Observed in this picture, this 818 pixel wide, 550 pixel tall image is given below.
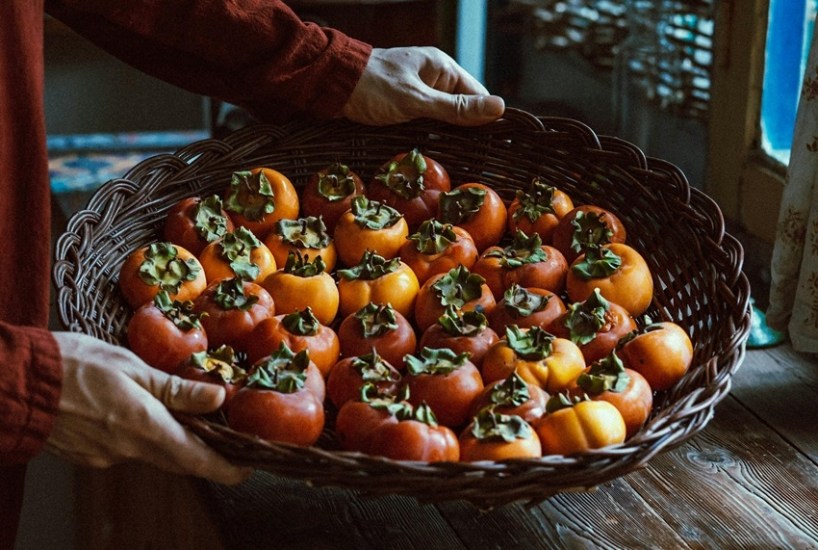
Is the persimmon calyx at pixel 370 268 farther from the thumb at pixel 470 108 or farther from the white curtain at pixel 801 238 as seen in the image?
the white curtain at pixel 801 238

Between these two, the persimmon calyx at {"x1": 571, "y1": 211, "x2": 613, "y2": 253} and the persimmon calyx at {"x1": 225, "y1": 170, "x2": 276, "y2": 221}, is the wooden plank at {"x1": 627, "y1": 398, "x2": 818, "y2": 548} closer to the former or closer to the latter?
the persimmon calyx at {"x1": 571, "y1": 211, "x2": 613, "y2": 253}

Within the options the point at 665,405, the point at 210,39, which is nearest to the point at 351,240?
the point at 210,39

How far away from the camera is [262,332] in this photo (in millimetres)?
993

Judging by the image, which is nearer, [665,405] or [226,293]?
[665,405]

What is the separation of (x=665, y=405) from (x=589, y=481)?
18 cm

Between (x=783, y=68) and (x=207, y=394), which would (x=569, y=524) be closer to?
(x=207, y=394)

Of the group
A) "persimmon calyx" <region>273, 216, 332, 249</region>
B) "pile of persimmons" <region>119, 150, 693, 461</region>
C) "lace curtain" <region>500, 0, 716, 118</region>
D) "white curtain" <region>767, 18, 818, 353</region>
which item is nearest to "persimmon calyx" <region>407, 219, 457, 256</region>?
"pile of persimmons" <region>119, 150, 693, 461</region>

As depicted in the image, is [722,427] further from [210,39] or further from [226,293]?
[210,39]

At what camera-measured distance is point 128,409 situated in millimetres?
824

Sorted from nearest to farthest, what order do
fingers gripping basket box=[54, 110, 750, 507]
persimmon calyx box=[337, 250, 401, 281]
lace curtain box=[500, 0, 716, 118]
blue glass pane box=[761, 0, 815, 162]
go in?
A: fingers gripping basket box=[54, 110, 750, 507] → persimmon calyx box=[337, 250, 401, 281] → blue glass pane box=[761, 0, 815, 162] → lace curtain box=[500, 0, 716, 118]

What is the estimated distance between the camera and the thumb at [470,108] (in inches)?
50.9

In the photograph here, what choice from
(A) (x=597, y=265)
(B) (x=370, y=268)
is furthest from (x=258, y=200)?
(A) (x=597, y=265)

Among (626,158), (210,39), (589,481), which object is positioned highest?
(210,39)

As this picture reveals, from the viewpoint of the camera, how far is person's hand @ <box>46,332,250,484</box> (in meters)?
0.83
